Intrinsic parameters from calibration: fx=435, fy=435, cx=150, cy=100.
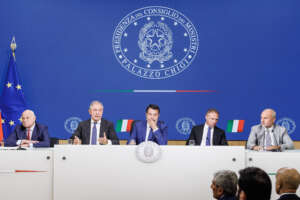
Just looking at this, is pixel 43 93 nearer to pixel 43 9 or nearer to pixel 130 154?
pixel 43 9

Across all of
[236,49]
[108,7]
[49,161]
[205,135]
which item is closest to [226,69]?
[236,49]

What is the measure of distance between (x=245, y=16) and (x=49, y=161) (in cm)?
370

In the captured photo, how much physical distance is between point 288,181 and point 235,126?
361cm

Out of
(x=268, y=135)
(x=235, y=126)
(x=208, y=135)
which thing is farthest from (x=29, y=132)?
(x=235, y=126)

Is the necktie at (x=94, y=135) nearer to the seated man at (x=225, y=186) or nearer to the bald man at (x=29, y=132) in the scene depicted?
the bald man at (x=29, y=132)

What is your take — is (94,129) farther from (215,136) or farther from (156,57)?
(156,57)

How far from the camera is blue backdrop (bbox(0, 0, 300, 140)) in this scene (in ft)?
20.6

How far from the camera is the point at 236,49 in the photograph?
20.7 ft

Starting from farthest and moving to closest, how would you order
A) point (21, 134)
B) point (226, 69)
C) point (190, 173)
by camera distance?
1. point (226, 69)
2. point (21, 134)
3. point (190, 173)

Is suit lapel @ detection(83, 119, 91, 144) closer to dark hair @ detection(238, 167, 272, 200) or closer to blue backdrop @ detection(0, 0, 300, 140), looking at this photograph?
blue backdrop @ detection(0, 0, 300, 140)

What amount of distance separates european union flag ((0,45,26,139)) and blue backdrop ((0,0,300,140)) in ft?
0.51

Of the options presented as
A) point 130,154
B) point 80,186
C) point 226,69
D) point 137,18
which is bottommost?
point 80,186

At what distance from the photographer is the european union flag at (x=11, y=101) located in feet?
20.0

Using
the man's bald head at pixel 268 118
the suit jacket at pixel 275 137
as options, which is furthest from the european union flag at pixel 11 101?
the man's bald head at pixel 268 118
